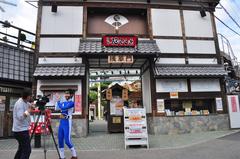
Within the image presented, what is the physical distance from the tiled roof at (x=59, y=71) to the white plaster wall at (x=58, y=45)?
3.18ft

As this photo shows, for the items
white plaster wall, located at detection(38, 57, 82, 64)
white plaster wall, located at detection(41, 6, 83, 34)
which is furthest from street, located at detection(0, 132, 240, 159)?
white plaster wall, located at detection(41, 6, 83, 34)

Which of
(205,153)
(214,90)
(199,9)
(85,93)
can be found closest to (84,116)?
(85,93)

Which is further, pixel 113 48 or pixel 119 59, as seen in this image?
pixel 113 48

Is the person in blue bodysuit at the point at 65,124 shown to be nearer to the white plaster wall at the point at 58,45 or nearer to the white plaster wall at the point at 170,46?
the white plaster wall at the point at 58,45

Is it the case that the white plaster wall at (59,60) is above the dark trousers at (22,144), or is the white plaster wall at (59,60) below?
above

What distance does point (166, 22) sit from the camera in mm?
11500

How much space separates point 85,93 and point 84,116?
3.79 feet

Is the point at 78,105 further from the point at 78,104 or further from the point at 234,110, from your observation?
the point at 234,110

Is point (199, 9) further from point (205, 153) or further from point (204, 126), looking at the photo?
point (205, 153)

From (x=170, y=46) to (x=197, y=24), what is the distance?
2285 millimetres

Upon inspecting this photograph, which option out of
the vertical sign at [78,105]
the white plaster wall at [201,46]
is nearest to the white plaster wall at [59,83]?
the vertical sign at [78,105]

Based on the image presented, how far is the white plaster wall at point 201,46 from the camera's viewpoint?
11438 mm

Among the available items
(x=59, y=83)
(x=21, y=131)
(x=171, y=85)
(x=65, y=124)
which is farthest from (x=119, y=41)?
(x=21, y=131)

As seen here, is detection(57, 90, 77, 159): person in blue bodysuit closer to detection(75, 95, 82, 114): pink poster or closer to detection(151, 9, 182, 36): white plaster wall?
detection(75, 95, 82, 114): pink poster
